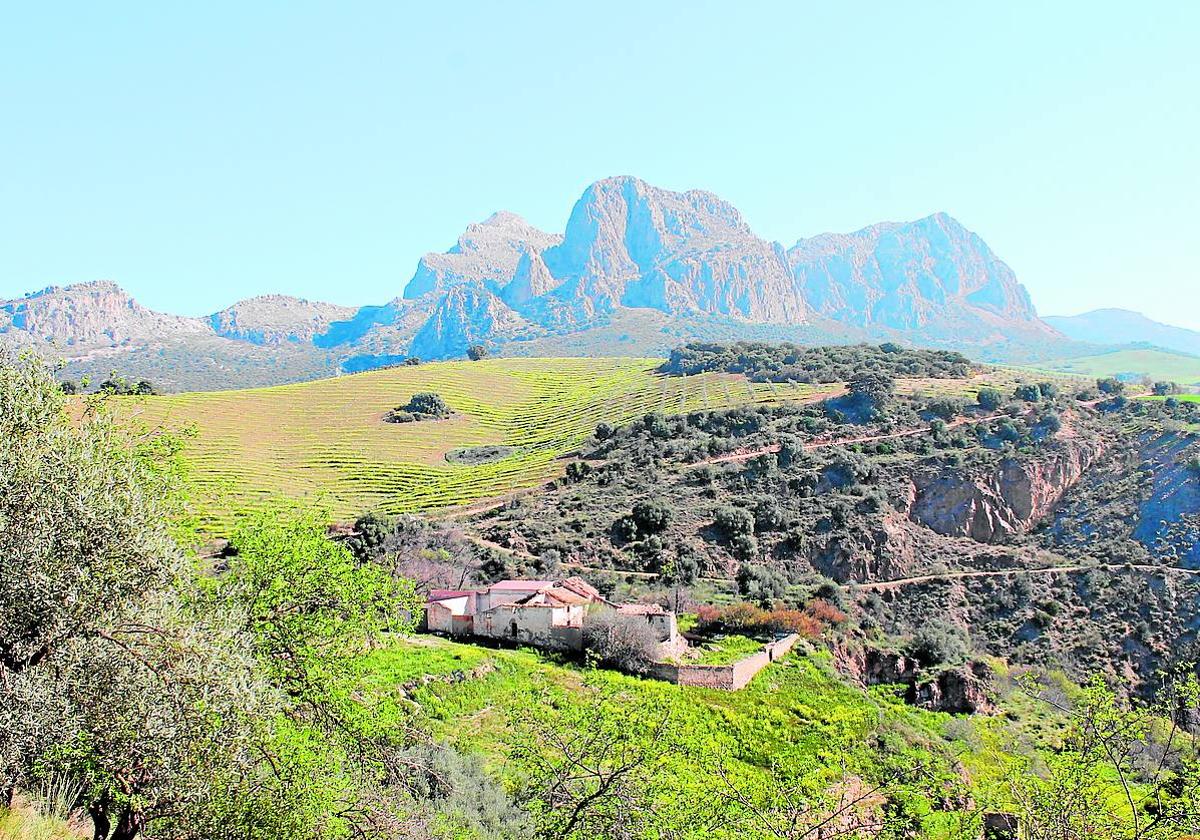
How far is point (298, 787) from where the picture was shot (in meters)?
10.5

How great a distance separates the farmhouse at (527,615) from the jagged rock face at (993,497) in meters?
27.0

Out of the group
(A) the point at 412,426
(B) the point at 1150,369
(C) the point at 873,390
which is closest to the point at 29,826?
(C) the point at 873,390

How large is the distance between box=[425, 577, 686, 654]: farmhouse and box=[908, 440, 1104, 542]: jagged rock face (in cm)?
2696

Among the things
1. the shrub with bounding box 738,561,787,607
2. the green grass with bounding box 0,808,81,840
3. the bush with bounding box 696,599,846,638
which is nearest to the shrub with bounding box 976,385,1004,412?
the shrub with bounding box 738,561,787,607

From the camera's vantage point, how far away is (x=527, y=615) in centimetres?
2748

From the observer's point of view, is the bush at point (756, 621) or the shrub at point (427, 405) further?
the shrub at point (427, 405)

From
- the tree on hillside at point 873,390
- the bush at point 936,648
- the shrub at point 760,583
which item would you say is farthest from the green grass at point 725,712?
the tree on hillside at point 873,390

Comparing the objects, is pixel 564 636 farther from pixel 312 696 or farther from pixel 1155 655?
pixel 1155 655

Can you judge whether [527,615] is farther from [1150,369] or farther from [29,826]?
[1150,369]

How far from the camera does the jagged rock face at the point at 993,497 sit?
48.7 meters

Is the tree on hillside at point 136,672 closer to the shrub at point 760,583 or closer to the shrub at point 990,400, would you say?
the shrub at point 760,583

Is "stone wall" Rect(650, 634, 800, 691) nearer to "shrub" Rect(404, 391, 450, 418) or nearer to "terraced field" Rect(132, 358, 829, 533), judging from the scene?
"terraced field" Rect(132, 358, 829, 533)

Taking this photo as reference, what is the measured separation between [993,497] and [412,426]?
47953 millimetres

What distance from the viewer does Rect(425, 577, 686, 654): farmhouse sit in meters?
27.0
